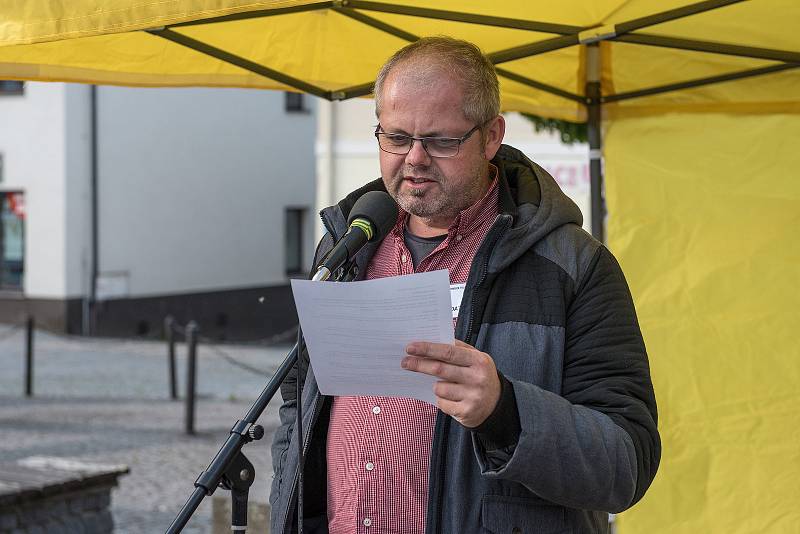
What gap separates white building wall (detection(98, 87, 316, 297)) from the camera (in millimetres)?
20094

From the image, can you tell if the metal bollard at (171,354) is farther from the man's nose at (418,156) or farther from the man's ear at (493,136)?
the man's nose at (418,156)

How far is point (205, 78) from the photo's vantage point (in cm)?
391

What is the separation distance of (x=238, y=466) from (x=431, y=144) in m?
0.77

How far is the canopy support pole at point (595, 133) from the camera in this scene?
391 centimetres

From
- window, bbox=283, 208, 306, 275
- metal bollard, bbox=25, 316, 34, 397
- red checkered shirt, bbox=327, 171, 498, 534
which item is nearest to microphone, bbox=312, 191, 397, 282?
red checkered shirt, bbox=327, 171, 498, 534

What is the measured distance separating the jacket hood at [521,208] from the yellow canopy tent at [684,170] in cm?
98

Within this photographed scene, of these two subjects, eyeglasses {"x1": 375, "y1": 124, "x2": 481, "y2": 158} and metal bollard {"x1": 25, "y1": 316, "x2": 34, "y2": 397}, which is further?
metal bollard {"x1": 25, "y1": 316, "x2": 34, "y2": 397}

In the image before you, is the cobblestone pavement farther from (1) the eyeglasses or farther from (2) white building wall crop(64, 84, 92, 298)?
(1) the eyeglasses

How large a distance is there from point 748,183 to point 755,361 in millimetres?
579

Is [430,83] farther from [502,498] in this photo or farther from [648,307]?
[648,307]

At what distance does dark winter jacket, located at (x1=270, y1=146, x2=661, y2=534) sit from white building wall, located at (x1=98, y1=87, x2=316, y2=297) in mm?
18242

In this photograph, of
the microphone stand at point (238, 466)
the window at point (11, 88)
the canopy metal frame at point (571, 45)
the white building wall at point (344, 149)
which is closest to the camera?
the microphone stand at point (238, 466)


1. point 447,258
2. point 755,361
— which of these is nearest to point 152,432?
point 755,361

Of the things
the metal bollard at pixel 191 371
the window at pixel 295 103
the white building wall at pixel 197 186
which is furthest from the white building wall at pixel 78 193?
the metal bollard at pixel 191 371
